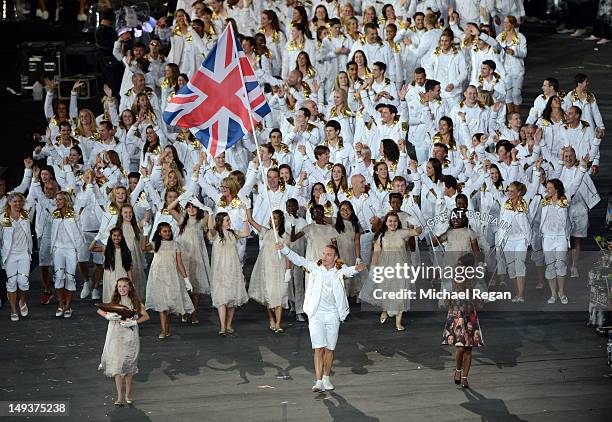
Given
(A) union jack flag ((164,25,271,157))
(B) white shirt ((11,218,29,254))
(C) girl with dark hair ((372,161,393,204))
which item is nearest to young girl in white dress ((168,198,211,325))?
(A) union jack flag ((164,25,271,157))

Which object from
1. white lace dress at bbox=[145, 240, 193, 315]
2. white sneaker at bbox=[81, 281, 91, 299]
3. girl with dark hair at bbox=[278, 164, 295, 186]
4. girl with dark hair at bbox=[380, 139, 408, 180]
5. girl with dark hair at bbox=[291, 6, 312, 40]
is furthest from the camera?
girl with dark hair at bbox=[291, 6, 312, 40]

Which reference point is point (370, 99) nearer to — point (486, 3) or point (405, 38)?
point (405, 38)

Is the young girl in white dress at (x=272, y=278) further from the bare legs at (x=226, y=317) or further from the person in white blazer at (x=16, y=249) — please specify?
the person in white blazer at (x=16, y=249)

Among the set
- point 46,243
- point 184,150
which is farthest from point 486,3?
point 46,243

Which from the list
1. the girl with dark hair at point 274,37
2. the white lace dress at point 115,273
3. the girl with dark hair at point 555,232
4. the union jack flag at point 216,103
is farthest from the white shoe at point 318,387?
the girl with dark hair at point 274,37

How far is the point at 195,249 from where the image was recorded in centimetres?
2162

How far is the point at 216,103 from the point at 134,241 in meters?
2.23

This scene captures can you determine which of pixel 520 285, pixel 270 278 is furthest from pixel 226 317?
pixel 520 285

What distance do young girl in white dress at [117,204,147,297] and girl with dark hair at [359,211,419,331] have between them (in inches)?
118

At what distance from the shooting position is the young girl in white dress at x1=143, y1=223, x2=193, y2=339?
20.8 m

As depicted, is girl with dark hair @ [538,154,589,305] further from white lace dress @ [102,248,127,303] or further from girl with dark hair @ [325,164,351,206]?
white lace dress @ [102,248,127,303]

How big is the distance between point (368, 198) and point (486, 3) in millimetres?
7943

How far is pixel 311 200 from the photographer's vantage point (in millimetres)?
22062

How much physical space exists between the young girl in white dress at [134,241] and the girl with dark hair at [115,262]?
528mm
